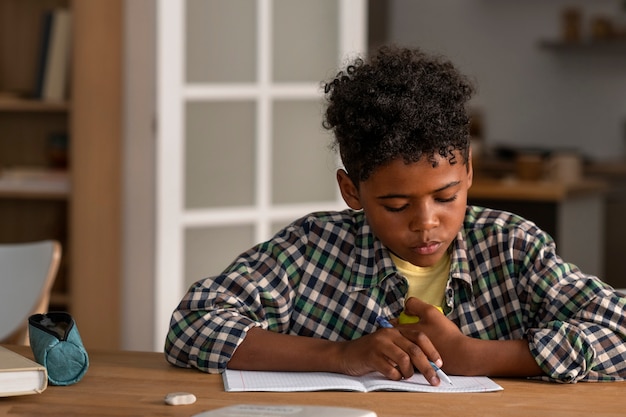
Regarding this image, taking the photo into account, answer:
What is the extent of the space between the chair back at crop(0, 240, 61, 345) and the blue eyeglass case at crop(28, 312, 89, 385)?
0.93 metres

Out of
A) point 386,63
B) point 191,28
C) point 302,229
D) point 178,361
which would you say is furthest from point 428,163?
point 191,28

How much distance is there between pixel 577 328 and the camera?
1.46 metres

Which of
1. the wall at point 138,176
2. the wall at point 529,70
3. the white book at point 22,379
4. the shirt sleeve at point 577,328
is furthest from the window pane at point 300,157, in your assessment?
the wall at point 529,70

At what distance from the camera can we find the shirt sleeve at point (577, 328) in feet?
4.72

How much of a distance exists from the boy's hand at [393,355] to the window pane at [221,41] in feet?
6.55

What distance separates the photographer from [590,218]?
184 inches

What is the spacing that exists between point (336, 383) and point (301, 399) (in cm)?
8

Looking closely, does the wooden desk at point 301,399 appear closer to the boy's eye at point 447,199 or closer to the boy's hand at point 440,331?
the boy's hand at point 440,331

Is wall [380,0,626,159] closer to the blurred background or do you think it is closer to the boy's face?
the blurred background

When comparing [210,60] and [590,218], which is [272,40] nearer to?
[210,60]

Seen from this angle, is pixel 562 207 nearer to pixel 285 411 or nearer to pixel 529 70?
pixel 529 70

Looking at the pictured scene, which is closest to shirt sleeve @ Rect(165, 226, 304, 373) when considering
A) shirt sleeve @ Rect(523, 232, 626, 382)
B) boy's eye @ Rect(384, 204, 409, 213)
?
boy's eye @ Rect(384, 204, 409, 213)

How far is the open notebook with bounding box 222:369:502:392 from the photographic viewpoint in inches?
54.3

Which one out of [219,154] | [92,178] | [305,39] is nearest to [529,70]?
[305,39]
